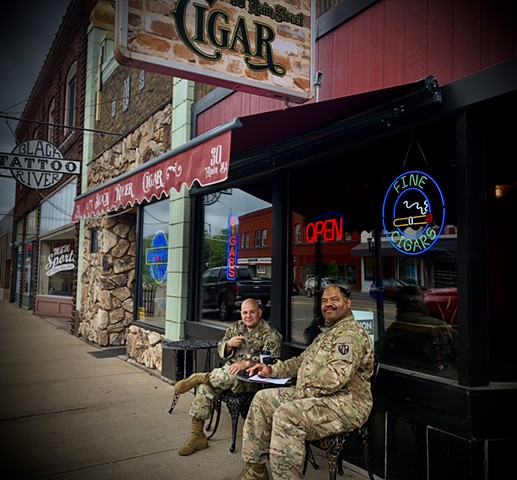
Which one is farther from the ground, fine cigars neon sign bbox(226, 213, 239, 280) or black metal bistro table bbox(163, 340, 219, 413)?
fine cigars neon sign bbox(226, 213, 239, 280)

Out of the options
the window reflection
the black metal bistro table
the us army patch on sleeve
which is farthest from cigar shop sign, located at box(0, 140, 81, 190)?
the us army patch on sleeve

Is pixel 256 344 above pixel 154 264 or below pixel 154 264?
below

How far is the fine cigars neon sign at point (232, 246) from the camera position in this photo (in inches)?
236

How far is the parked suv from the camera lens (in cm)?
535

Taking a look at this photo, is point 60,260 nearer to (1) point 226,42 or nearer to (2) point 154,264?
(2) point 154,264

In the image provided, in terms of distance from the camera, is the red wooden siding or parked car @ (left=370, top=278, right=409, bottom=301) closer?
the red wooden siding

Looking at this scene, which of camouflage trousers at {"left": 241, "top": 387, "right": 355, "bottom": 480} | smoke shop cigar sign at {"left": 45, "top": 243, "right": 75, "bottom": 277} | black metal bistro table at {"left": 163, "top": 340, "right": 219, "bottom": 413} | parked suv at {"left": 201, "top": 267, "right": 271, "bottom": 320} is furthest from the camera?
smoke shop cigar sign at {"left": 45, "top": 243, "right": 75, "bottom": 277}

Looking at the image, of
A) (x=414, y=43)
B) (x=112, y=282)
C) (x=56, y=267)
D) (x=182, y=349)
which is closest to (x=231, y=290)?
(x=182, y=349)

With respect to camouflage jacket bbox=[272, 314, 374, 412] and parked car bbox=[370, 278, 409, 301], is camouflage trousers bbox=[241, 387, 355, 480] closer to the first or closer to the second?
camouflage jacket bbox=[272, 314, 374, 412]

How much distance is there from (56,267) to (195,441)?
1336 centimetres

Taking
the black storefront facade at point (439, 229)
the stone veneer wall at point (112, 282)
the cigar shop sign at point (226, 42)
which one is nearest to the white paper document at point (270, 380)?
the black storefront facade at point (439, 229)

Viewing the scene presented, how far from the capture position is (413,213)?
3.72 metres

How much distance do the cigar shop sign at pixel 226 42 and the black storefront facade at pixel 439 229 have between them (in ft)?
1.23

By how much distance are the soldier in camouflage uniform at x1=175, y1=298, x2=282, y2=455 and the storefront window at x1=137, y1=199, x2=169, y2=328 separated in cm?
335
